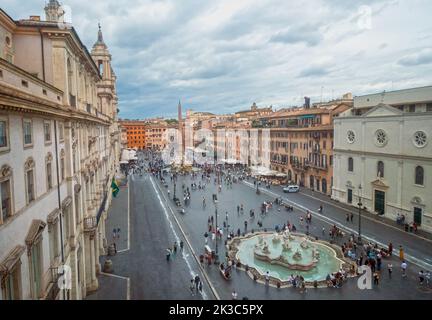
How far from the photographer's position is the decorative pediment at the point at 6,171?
8.16 meters

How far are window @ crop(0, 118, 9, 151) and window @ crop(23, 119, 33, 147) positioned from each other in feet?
4.59

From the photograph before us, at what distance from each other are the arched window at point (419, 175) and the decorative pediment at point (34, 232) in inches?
1257

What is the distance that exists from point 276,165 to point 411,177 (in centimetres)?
3265

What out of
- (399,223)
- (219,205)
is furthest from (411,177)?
(219,205)

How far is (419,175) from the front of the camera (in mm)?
31969

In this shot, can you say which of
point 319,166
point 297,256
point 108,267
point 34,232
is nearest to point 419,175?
point 297,256

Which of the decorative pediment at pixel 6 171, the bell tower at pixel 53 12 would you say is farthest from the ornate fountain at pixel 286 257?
the bell tower at pixel 53 12

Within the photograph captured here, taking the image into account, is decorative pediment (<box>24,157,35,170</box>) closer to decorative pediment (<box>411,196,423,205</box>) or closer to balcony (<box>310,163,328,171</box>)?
decorative pediment (<box>411,196,423,205</box>)

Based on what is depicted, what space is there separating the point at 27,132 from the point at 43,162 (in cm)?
189

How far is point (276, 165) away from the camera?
212 feet

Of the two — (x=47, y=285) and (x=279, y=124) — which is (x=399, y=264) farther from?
(x=279, y=124)

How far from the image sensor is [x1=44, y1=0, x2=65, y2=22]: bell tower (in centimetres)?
1634

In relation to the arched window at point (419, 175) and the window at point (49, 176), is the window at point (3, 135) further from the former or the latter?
the arched window at point (419, 175)

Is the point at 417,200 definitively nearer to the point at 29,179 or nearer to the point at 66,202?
the point at 66,202
